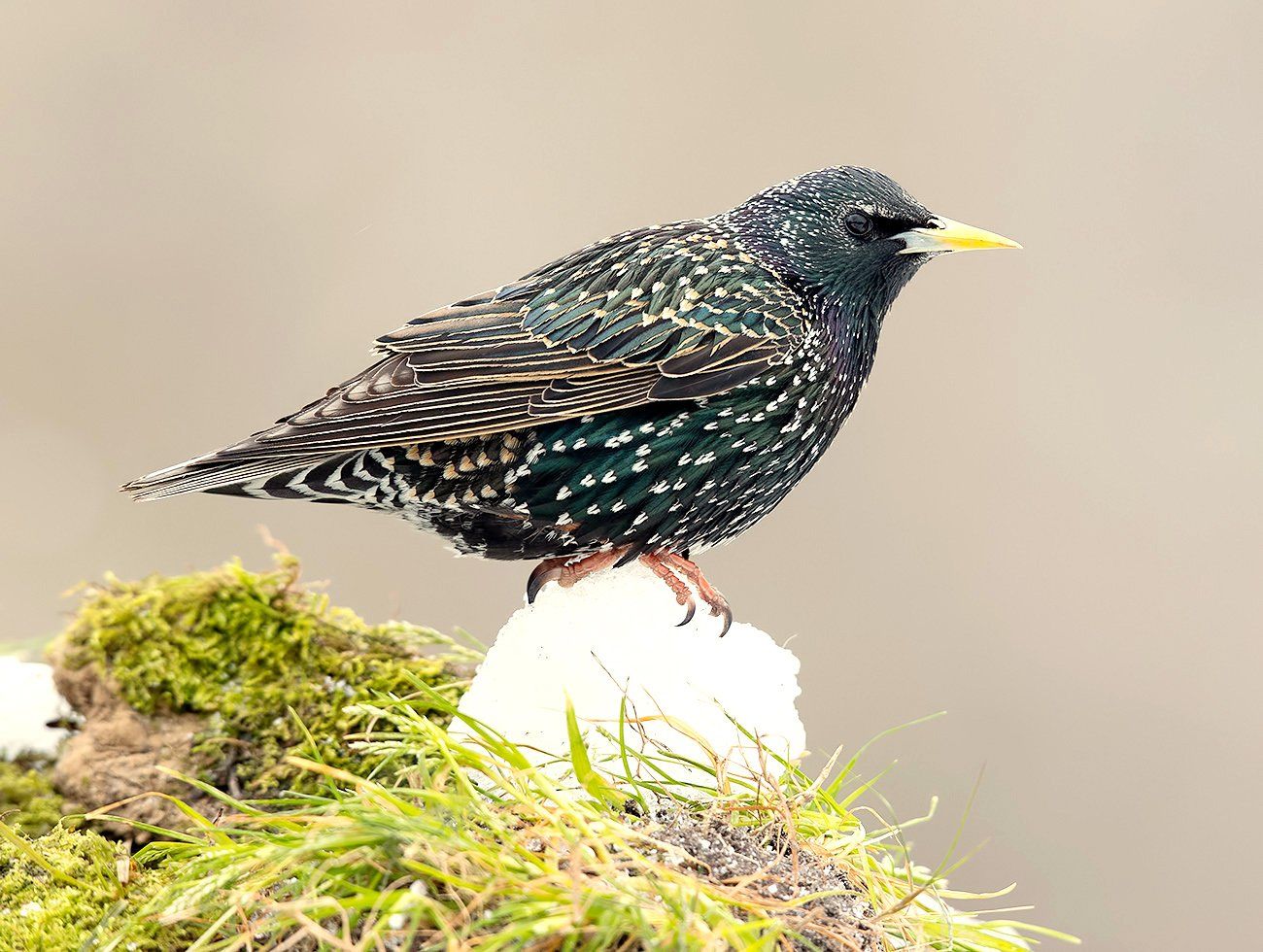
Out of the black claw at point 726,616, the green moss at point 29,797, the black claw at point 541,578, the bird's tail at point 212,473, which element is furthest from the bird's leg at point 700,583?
the green moss at point 29,797

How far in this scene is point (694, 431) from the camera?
3.89 meters

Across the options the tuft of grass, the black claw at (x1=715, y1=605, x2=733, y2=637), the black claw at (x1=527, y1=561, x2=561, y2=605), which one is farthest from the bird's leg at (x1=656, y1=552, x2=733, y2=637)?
the tuft of grass

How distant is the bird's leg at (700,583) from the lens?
4.14m

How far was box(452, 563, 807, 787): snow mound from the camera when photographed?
3664mm

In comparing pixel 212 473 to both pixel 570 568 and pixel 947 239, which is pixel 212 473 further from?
pixel 947 239

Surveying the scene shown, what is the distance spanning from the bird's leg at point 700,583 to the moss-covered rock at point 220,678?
848mm

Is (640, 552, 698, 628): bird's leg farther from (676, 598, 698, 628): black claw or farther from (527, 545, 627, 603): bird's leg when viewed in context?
(527, 545, 627, 603): bird's leg

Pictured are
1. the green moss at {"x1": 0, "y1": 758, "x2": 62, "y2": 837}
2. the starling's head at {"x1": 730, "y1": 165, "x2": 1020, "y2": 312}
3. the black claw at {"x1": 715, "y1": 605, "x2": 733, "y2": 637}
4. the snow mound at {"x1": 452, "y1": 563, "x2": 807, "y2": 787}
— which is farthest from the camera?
the starling's head at {"x1": 730, "y1": 165, "x2": 1020, "y2": 312}

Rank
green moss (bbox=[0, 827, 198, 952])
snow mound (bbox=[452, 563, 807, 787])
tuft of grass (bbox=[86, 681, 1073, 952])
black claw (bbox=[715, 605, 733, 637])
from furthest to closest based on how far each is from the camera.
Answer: black claw (bbox=[715, 605, 733, 637]), snow mound (bbox=[452, 563, 807, 787]), green moss (bbox=[0, 827, 198, 952]), tuft of grass (bbox=[86, 681, 1073, 952])

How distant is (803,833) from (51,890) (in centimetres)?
189

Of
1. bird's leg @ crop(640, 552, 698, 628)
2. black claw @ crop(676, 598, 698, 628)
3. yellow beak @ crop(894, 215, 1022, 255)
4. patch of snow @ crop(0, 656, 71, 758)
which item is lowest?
patch of snow @ crop(0, 656, 71, 758)

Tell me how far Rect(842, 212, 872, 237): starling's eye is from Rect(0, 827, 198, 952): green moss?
2.90m

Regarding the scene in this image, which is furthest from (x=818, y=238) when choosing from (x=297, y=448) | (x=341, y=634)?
(x=341, y=634)

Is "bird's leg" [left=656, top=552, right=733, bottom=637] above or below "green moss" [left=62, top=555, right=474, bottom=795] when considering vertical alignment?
above
